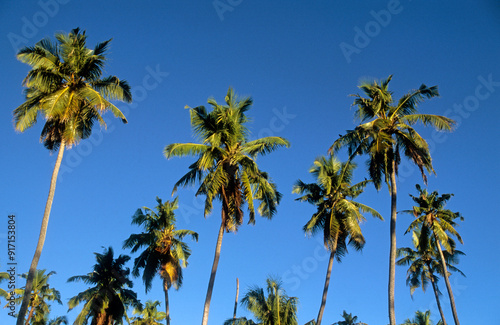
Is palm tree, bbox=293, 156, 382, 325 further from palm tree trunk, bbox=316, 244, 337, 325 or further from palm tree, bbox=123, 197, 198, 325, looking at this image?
palm tree, bbox=123, 197, 198, 325

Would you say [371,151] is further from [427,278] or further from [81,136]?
[427,278]

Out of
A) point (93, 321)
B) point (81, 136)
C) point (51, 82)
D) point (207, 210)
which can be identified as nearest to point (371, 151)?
point (207, 210)

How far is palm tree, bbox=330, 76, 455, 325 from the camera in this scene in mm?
21625

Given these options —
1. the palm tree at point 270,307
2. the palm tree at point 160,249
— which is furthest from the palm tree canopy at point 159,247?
the palm tree at point 270,307

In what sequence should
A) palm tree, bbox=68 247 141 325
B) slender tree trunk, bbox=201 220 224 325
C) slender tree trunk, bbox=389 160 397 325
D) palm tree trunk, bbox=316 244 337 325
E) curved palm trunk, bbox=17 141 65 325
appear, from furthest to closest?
1. palm tree, bbox=68 247 141 325
2. palm tree trunk, bbox=316 244 337 325
3. slender tree trunk, bbox=389 160 397 325
4. slender tree trunk, bbox=201 220 224 325
5. curved palm trunk, bbox=17 141 65 325

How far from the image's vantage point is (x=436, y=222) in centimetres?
3142

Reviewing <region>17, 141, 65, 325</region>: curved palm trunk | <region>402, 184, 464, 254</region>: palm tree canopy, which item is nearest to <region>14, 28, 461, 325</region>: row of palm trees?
A: <region>17, 141, 65, 325</region>: curved palm trunk

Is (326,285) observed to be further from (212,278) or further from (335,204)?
(212,278)

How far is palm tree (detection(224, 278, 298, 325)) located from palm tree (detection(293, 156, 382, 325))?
1.84 meters

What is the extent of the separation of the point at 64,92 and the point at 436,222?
26.6 m

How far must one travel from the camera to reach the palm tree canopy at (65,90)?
1877 centimetres

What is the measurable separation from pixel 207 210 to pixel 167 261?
42.0 ft

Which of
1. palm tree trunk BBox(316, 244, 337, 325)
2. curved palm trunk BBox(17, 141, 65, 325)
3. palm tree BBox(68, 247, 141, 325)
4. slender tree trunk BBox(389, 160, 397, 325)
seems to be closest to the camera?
curved palm trunk BBox(17, 141, 65, 325)

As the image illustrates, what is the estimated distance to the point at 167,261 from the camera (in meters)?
30.7
